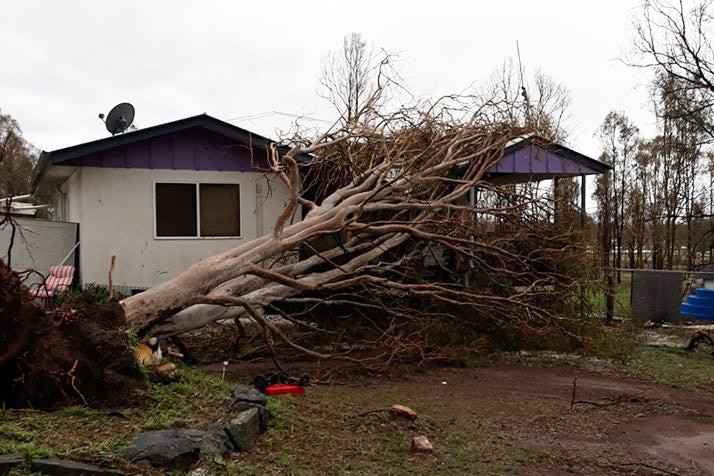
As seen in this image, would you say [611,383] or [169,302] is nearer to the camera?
[169,302]

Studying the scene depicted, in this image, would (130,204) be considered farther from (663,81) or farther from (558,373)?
(663,81)

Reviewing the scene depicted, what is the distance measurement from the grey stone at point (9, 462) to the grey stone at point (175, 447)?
582 millimetres

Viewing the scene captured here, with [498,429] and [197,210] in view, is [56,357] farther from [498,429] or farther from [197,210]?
[197,210]

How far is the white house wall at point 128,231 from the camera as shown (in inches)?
402

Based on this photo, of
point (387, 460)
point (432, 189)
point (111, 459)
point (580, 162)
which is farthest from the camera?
point (580, 162)

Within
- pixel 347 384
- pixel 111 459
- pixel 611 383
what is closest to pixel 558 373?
pixel 611 383

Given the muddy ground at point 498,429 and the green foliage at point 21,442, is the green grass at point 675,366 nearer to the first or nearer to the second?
the muddy ground at point 498,429

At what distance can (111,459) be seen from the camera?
3543mm

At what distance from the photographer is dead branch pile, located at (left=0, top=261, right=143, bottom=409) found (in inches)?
177

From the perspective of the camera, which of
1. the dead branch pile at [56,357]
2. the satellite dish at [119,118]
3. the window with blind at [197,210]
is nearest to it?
the dead branch pile at [56,357]

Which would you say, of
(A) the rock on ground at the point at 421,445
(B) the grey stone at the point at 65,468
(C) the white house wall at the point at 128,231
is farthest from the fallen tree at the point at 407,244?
(B) the grey stone at the point at 65,468

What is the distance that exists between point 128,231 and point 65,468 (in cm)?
762

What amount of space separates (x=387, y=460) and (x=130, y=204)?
25.0 ft

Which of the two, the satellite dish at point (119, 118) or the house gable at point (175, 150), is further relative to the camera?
the satellite dish at point (119, 118)
